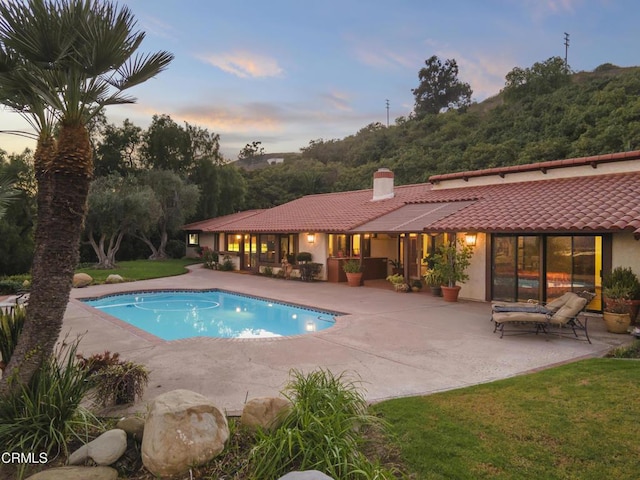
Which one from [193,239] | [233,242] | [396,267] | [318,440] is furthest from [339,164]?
[318,440]

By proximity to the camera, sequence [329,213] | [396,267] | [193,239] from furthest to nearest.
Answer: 1. [193,239]
2. [329,213]
3. [396,267]

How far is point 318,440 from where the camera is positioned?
3789mm

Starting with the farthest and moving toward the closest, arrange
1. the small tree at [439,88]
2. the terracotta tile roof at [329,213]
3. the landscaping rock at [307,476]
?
1. the small tree at [439,88]
2. the terracotta tile roof at [329,213]
3. the landscaping rock at [307,476]

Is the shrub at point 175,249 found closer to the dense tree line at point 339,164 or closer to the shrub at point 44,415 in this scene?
the dense tree line at point 339,164

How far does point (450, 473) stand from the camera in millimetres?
3715

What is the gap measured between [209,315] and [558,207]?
39.0 feet

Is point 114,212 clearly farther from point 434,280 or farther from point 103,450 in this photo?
point 103,450

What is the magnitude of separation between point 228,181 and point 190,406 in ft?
118


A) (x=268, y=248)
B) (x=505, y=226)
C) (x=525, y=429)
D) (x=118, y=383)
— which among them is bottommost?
(x=525, y=429)

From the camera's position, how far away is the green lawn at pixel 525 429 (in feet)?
12.5

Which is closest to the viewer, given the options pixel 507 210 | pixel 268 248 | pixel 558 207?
pixel 558 207

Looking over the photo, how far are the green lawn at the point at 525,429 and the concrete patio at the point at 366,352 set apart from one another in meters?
Result: 0.73

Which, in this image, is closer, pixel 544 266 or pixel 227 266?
pixel 544 266

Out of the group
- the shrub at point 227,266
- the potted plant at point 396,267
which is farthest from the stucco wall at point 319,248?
the shrub at point 227,266
